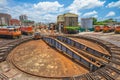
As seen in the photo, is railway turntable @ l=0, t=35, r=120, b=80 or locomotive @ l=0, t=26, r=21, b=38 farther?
locomotive @ l=0, t=26, r=21, b=38

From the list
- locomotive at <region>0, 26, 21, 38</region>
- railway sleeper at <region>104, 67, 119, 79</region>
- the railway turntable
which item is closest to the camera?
railway sleeper at <region>104, 67, 119, 79</region>

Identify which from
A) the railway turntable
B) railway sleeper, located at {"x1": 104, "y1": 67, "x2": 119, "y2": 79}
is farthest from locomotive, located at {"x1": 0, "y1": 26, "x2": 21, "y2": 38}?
railway sleeper, located at {"x1": 104, "y1": 67, "x2": 119, "y2": 79}

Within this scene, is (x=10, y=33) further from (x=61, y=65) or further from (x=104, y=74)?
(x=104, y=74)

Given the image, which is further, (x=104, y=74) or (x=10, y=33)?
(x=10, y=33)

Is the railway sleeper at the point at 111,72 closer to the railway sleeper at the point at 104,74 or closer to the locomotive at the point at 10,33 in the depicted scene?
the railway sleeper at the point at 104,74

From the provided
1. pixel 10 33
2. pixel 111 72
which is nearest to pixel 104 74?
pixel 111 72

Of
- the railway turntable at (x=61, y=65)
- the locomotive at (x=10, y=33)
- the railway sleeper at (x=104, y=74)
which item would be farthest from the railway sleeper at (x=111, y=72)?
the locomotive at (x=10, y=33)

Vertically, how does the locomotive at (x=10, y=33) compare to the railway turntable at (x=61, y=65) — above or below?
above

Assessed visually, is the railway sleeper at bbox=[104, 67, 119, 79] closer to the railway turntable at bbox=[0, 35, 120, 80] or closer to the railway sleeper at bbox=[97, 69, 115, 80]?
the railway turntable at bbox=[0, 35, 120, 80]

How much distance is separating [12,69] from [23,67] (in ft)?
3.45

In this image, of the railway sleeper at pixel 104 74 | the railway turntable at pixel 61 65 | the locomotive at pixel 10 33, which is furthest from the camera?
the locomotive at pixel 10 33

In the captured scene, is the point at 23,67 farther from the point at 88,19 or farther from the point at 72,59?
the point at 88,19

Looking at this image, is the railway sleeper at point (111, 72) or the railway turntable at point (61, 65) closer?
the railway sleeper at point (111, 72)

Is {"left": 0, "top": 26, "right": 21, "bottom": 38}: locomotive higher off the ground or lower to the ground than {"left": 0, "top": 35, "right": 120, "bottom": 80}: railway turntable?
higher
